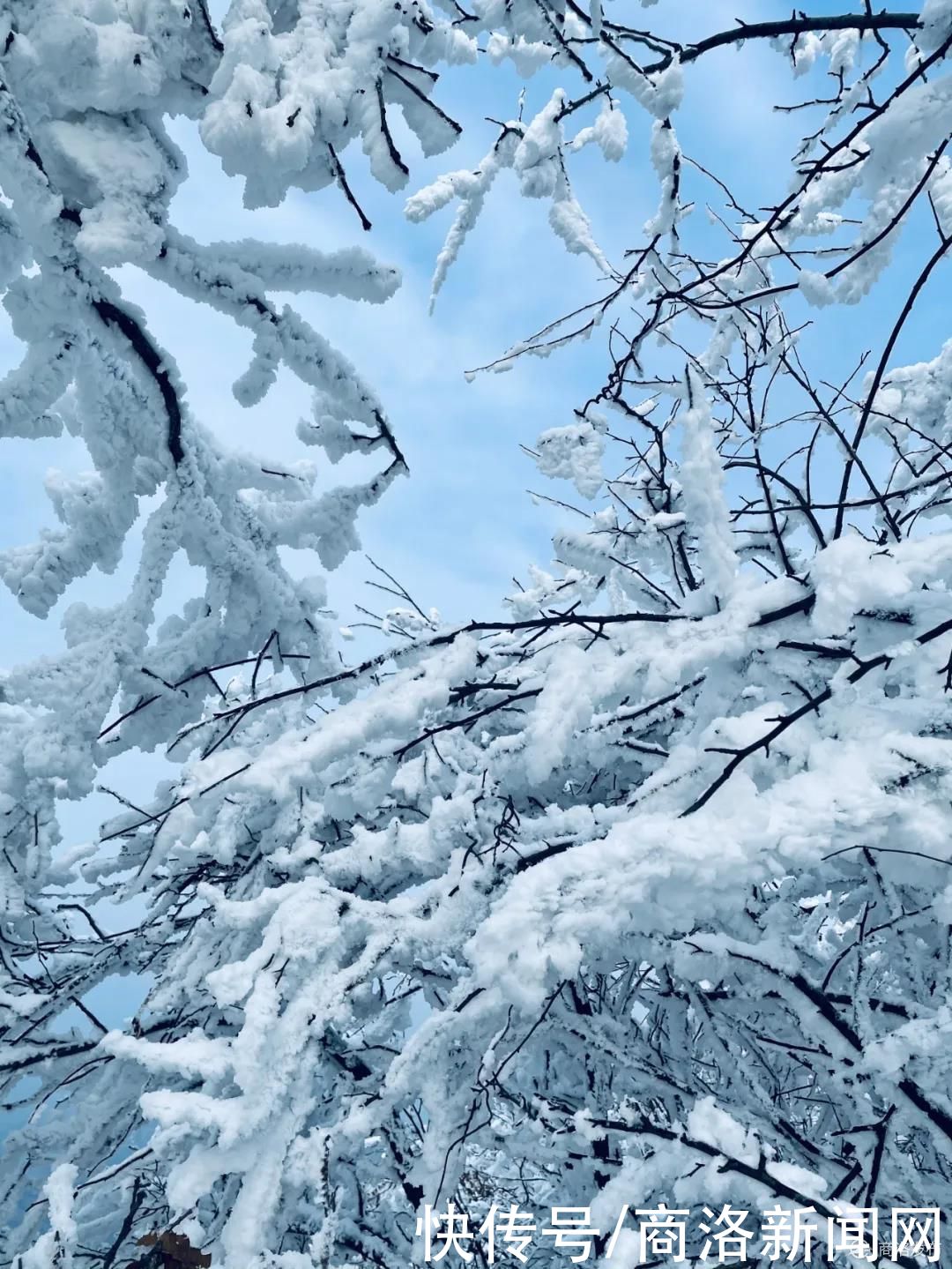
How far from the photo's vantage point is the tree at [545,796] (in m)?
1.32

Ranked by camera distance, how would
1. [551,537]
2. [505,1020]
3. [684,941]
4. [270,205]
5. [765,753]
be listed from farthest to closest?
1. [551,537]
2. [270,205]
3. [684,941]
4. [505,1020]
5. [765,753]

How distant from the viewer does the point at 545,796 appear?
8.66 ft

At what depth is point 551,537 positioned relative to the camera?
2609mm

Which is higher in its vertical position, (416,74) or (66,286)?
(416,74)

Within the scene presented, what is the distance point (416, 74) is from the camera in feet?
6.22

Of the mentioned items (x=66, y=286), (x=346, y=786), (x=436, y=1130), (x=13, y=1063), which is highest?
(x=66, y=286)

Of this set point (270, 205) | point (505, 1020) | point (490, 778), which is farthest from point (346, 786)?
point (270, 205)

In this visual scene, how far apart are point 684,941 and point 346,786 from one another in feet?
3.08

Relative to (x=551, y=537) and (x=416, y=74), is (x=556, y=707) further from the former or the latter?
(x=416, y=74)

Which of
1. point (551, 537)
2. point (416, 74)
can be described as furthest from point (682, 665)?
point (416, 74)

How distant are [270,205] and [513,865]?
168cm

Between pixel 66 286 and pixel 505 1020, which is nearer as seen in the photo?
pixel 505 1020

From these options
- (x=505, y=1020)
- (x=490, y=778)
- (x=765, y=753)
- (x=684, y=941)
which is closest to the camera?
(x=765, y=753)

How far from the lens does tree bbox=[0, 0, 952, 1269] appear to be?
1315 millimetres
